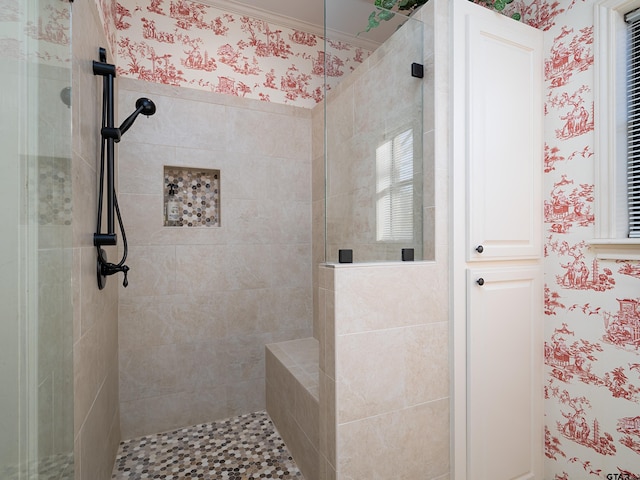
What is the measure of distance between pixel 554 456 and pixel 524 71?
173 centimetres

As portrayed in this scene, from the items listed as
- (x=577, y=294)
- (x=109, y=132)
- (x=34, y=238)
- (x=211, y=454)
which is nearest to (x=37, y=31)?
(x=34, y=238)

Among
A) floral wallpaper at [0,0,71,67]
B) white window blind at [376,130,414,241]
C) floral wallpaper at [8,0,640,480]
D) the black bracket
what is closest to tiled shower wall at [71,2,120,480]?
floral wallpaper at [0,0,71,67]

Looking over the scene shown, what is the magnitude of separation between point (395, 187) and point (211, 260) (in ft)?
4.50

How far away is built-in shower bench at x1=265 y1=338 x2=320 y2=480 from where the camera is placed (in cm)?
152

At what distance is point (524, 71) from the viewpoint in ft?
4.59

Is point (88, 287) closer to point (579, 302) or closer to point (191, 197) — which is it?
point (191, 197)

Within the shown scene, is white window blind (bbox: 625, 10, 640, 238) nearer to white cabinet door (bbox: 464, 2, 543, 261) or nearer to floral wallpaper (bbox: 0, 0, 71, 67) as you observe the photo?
white cabinet door (bbox: 464, 2, 543, 261)

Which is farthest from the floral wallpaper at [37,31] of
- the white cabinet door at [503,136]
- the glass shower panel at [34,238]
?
the white cabinet door at [503,136]

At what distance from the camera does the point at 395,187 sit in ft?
4.40

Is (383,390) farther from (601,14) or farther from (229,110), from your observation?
(229,110)

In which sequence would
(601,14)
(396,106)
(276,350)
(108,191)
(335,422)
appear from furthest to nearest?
(276,350), (108,191), (396,106), (601,14), (335,422)

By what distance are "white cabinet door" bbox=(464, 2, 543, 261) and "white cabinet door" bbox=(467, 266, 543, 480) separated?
14 cm

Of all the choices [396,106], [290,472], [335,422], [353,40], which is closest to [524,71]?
[396,106]

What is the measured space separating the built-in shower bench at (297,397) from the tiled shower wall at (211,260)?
0.14 meters
